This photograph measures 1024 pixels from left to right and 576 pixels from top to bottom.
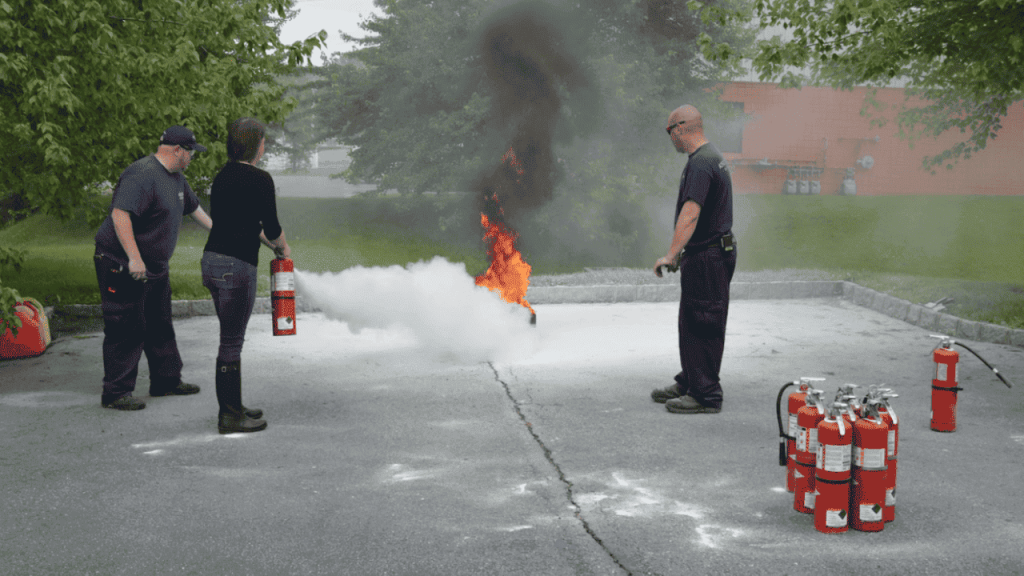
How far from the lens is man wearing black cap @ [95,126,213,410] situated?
18.4 ft

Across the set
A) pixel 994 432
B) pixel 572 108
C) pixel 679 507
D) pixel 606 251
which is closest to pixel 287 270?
pixel 679 507

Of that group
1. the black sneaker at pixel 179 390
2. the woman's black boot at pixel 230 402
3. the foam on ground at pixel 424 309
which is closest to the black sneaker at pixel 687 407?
the foam on ground at pixel 424 309

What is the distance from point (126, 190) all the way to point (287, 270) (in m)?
1.26

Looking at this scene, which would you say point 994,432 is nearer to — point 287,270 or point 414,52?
point 287,270

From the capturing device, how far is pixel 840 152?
27.7 meters

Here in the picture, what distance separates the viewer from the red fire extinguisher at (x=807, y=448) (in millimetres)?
3832

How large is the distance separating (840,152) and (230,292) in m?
26.5

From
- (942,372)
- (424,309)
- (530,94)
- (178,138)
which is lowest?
(942,372)

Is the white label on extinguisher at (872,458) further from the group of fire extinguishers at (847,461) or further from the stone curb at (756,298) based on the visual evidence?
the stone curb at (756,298)

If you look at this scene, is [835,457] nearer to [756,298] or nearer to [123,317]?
[123,317]

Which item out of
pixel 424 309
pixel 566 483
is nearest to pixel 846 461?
pixel 566 483

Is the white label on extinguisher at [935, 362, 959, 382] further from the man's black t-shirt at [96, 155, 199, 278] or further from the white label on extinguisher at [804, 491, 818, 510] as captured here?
the man's black t-shirt at [96, 155, 199, 278]

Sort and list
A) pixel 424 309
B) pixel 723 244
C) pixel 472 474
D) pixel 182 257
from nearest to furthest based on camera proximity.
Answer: pixel 472 474 < pixel 723 244 < pixel 424 309 < pixel 182 257

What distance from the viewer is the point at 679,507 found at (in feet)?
13.3
